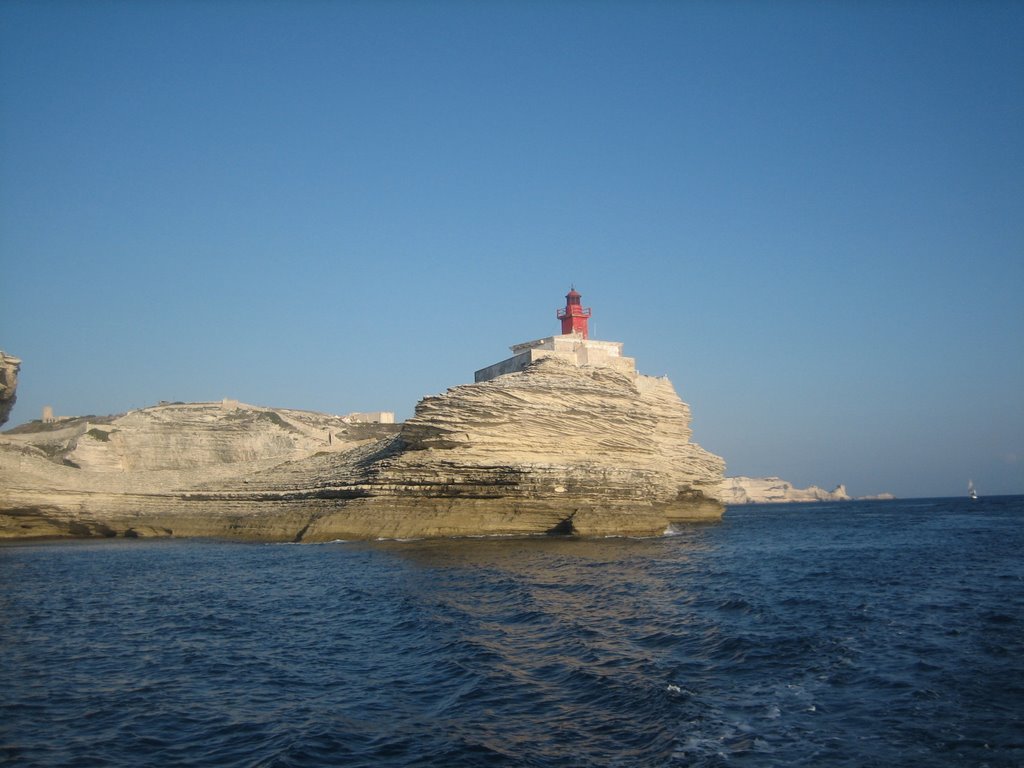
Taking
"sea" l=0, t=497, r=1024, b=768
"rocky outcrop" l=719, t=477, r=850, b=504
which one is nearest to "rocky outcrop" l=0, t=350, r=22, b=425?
"sea" l=0, t=497, r=1024, b=768

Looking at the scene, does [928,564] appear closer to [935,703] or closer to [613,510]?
[613,510]

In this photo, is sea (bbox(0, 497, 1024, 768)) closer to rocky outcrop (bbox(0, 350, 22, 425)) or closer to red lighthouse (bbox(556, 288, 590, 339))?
rocky outcrop (bbox(0, 350, 22, 425))

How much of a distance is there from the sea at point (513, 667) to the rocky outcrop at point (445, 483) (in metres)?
8.62

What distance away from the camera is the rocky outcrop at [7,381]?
78.2 ft

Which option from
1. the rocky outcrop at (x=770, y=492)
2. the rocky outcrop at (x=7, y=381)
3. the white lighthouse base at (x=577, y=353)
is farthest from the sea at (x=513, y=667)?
the rocky outcrop at (x=770, y=492)

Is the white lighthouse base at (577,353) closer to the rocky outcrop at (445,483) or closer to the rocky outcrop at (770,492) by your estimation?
the rocky outcrop at (445,483)

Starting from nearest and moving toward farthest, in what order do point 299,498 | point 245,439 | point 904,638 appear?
1. point 904,638
2. point 299,498
3. point 245,439

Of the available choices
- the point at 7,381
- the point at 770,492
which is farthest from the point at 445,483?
the point at 770,492

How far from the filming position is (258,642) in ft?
38.9

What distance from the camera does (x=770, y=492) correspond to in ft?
521

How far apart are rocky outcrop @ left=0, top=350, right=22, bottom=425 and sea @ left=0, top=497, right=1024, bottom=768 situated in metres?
7.45

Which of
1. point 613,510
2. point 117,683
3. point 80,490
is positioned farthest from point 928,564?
point 80,490

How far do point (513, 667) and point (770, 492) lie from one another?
160229mm

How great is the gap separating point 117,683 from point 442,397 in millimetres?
20543
